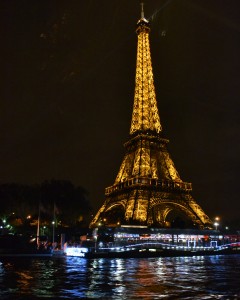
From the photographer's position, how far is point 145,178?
70.4 metres

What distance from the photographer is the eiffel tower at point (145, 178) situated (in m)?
68.6

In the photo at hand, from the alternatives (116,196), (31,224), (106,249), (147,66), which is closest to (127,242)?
(106,249)

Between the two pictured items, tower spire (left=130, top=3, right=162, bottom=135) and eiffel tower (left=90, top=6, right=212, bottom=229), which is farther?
tower spire (left=130, top=3, right=162, bottom=135)

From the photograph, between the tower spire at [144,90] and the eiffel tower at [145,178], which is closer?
Answer: the eiffel tower at [145,178]

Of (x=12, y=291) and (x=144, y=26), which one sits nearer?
(x=12, y=291)

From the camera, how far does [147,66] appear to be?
8250 centimetres

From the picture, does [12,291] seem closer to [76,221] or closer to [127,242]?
[127,242]

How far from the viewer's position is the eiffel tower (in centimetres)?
6856

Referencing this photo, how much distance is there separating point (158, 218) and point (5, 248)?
122 feet

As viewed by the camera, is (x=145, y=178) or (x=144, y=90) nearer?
(x=145, y=178)

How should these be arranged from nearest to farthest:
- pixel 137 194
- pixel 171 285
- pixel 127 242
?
pixel 171 285 → pixel 127 242 → pixel 137 194

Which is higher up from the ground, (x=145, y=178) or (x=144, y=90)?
(x=144, y=90)

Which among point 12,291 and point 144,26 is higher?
point 144,26

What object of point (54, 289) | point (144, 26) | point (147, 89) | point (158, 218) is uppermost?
point (144, 26)
